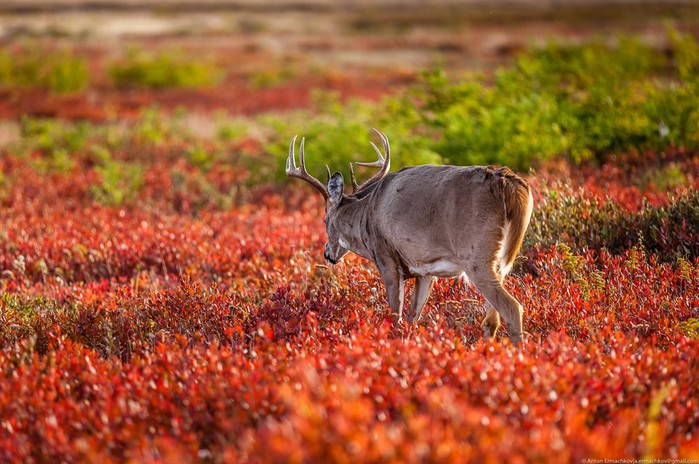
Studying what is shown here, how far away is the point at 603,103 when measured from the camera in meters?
10.4

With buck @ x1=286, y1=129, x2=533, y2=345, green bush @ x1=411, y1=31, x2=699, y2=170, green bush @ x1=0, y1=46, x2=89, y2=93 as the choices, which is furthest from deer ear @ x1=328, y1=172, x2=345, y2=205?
green bush @ x1=0, y1=46, x2=89, y2=93

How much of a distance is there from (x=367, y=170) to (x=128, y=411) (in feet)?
26.9

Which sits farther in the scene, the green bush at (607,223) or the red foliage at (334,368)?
the green bush at (607,223)

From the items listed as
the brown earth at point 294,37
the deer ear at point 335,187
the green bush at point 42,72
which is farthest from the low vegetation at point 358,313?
the green bush at point 42,72

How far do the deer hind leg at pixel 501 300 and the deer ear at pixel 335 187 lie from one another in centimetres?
158

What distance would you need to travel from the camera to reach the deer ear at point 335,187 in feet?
19.2

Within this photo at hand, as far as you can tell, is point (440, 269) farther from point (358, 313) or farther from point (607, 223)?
point (607, 223)

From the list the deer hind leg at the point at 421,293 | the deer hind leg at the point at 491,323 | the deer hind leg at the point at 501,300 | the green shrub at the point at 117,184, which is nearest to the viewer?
the deer hind leg at the point at 501,300

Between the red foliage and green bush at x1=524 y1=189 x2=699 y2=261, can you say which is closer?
the red foliage

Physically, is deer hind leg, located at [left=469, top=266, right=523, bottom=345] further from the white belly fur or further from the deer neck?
the deer neck

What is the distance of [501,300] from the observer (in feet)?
15.0

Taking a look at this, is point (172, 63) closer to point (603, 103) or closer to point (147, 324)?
point (603, 103)

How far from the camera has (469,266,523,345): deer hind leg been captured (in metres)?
4.54

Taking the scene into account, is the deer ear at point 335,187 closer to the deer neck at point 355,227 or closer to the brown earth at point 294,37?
the deer neck at point 355,227
